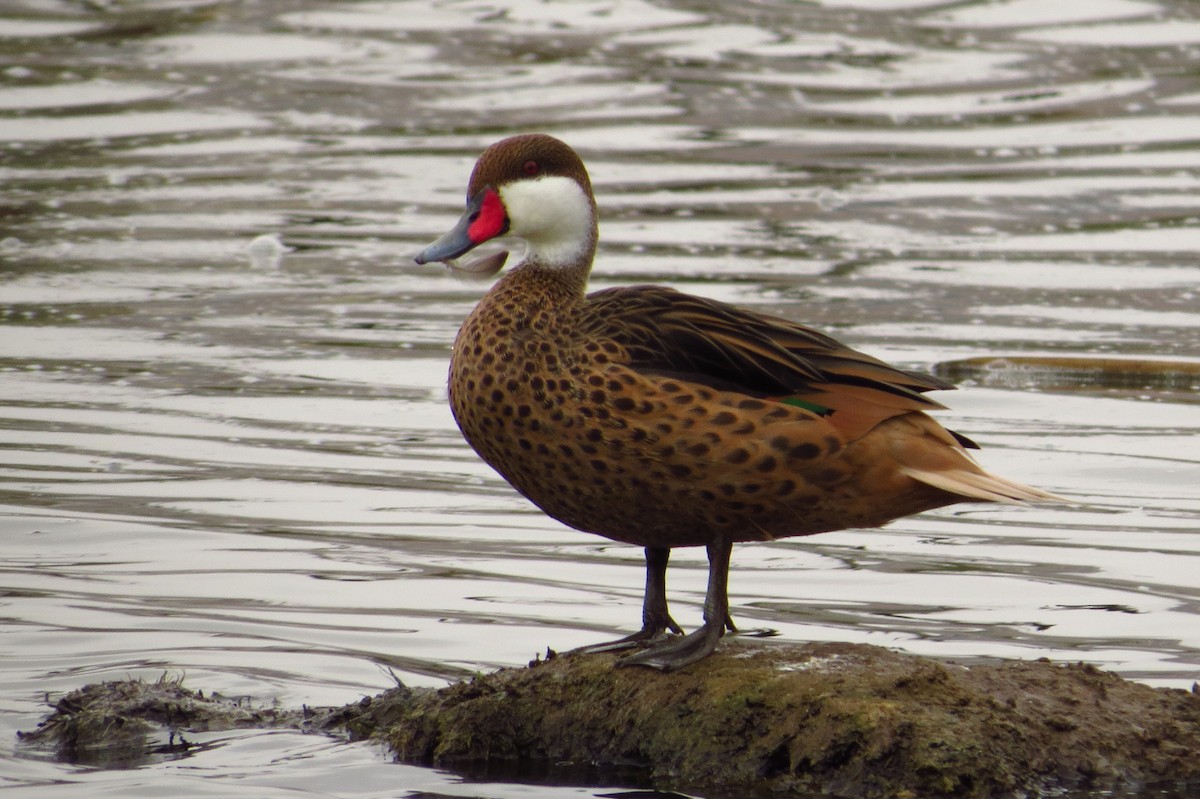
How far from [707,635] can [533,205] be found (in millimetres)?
1221

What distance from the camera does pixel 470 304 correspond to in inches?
453

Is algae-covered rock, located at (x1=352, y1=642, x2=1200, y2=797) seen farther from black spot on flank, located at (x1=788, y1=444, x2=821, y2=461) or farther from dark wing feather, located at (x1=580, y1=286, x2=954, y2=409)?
dark wing feather, located at (x1=580, y1=286, x2=954, y2=409)

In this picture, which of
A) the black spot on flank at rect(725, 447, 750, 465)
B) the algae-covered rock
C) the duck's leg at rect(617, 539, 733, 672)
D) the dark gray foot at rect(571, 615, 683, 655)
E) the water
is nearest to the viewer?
the algae-covered rock

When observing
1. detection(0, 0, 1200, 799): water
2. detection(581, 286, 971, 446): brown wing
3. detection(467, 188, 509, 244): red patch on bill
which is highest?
detection(467, 188, 509, 244): red patch on bill

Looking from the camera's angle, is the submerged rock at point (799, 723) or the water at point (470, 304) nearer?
the submerged rock at point (799, 723)

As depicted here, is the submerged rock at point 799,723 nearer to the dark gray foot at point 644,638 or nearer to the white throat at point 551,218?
the dark gray foot at point 644,638

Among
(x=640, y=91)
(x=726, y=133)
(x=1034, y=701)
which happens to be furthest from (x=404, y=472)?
(x=640, y=91)

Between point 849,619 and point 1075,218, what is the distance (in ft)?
24.9

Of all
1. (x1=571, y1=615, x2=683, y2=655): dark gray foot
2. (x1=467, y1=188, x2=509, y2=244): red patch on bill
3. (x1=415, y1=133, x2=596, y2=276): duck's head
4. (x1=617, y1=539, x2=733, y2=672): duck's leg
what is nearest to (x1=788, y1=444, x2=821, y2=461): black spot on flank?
(x1=617, y1=539, x2=733, y2=672): duck's leg

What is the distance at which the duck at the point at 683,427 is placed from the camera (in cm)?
497

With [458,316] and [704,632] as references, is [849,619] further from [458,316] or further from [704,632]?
[458,316]

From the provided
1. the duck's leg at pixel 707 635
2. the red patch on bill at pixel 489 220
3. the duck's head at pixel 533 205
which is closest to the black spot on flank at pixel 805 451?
the duck's leg at pixel 707 635

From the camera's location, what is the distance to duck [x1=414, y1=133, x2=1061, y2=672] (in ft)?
16.3

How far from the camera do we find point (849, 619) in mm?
6301
